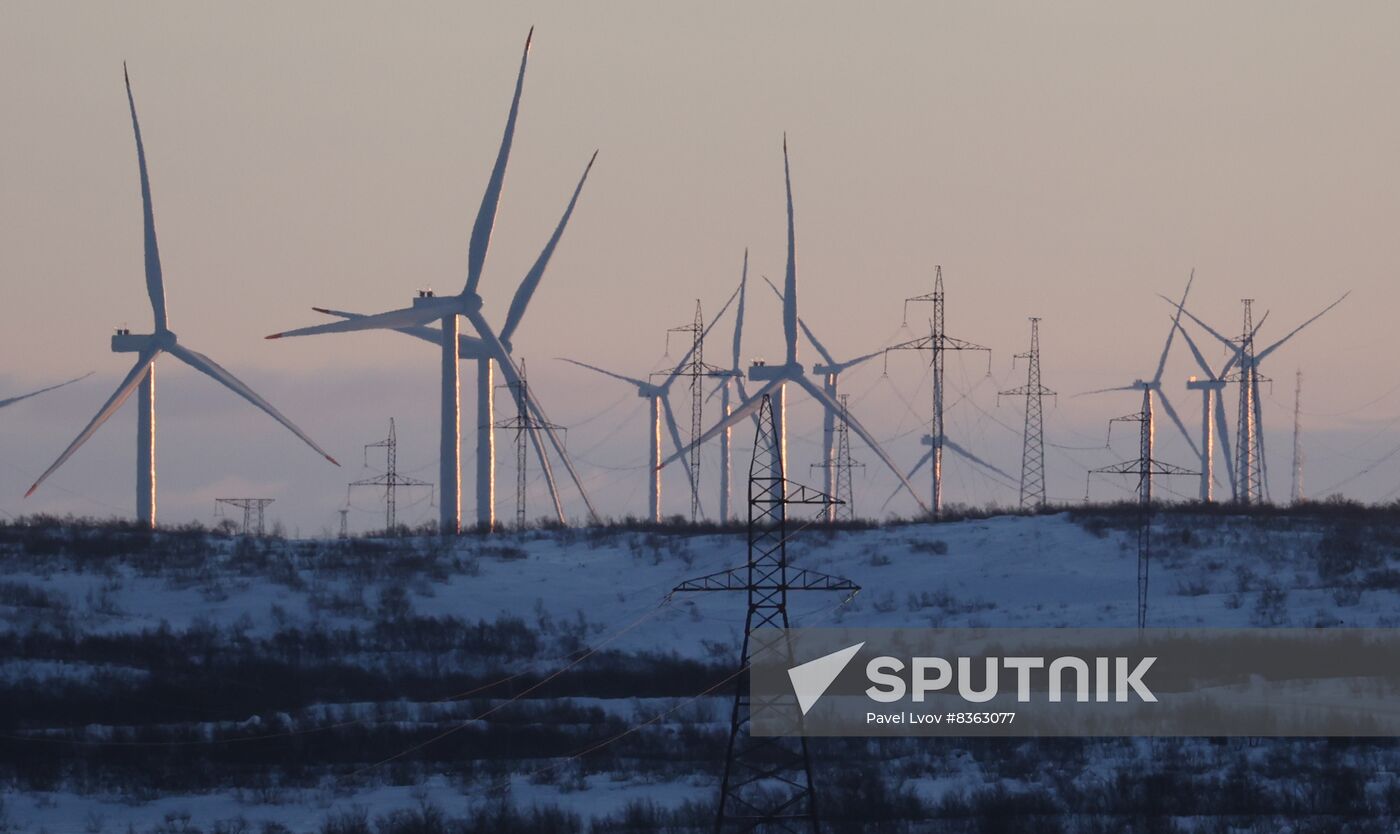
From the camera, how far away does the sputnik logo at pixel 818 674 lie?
5522 cm

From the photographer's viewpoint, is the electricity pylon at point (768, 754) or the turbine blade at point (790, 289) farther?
the turbine blade at point (790, 289)

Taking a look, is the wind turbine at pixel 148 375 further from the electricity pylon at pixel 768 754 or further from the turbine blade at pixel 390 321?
the electricity pylon at pixel 768 754

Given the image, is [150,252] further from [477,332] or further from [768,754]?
[768,754]

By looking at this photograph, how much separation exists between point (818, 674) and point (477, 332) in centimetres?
3332

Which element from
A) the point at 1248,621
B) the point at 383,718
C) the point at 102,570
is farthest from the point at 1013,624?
the point at 102,570

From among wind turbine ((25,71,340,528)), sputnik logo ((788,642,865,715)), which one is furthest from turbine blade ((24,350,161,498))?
sputnik logo ((788,642,865,715))

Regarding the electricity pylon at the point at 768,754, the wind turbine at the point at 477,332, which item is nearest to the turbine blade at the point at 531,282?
the wind turbine at the point at 477,332

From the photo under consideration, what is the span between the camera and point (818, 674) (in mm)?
57219

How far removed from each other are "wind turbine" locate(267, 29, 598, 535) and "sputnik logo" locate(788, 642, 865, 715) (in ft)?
84.7

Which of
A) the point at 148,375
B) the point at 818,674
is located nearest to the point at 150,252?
the point at 148,375

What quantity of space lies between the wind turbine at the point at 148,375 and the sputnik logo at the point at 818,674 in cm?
2635

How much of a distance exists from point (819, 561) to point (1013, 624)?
43.2 feet

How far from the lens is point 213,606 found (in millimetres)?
71625

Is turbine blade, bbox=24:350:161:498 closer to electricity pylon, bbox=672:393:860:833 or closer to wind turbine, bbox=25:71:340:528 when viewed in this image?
wind turbine, bbox=25:71:340:528
